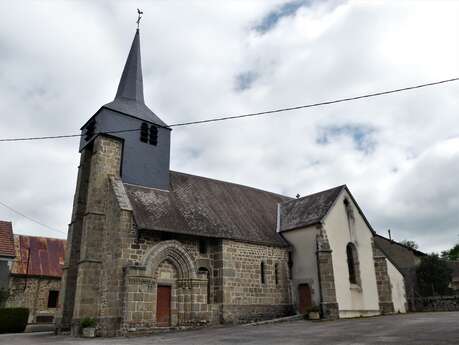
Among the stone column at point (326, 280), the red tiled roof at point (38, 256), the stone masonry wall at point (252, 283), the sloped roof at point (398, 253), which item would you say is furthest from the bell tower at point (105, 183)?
the sloped roof at point (398, 253)

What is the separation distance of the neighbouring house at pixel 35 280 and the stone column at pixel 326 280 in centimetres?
1800

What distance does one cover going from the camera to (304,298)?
64.5ft

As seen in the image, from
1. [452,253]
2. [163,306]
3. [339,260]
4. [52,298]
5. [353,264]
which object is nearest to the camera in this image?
[163,306]

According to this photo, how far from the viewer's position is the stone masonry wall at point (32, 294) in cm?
2466

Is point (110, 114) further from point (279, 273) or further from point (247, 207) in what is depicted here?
point (279, 273)

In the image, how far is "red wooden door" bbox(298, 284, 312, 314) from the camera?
1941 cm

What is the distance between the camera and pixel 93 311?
1585cm

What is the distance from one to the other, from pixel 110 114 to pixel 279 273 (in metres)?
11.8

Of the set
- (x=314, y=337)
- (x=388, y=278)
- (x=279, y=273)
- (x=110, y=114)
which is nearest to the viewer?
(x=314, y=337)

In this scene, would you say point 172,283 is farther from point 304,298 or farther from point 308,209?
point 308,209

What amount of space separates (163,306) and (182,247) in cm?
257

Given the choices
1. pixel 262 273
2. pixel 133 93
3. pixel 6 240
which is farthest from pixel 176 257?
pixel 6 240

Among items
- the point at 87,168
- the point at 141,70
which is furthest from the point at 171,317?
the point at 141,70

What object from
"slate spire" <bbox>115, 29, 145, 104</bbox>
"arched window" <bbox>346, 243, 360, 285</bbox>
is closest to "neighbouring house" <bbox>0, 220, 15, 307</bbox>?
"slate spire" <bbox>115, 29, 145, 104</bbox>
